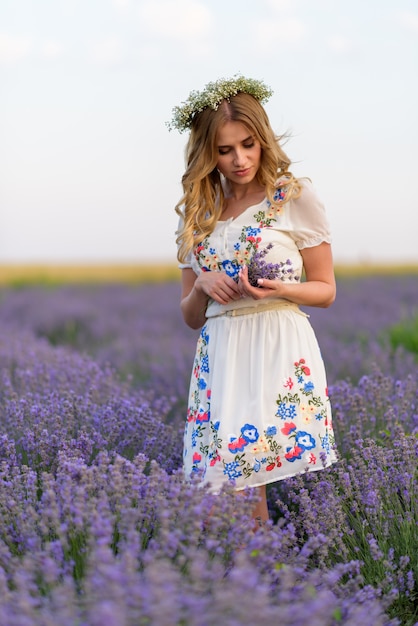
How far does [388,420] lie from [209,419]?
0.96m

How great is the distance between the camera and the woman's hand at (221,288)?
2568 millimetres

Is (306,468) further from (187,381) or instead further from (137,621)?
(187,381)

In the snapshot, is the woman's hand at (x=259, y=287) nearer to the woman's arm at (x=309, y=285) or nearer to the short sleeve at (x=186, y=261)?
the woman's arm at (x=309, y=285)

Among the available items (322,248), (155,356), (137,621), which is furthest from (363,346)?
(137,621)

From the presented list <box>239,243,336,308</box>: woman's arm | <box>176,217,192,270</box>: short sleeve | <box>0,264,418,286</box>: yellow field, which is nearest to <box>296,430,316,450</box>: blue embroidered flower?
<box>239,243,336,308</box>: woman's arm

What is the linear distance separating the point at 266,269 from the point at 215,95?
2.15 feet

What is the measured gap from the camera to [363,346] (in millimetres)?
6887

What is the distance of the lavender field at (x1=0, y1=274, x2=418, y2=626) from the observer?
4.53 ft

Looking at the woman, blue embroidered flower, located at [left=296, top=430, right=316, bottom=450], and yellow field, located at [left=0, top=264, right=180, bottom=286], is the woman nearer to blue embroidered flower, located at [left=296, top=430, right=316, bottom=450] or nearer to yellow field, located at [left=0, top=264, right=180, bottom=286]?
blue embroidered flower, located at [left=296, top=430, right=316, bottom=450]

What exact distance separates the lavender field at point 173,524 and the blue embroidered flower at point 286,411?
216mm

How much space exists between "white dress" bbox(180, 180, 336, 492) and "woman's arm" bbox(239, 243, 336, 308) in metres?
0.04

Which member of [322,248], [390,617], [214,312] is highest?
[322,248]

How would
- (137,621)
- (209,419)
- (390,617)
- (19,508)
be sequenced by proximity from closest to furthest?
(137,621) → (19,508) → (390,617) → (209,419)

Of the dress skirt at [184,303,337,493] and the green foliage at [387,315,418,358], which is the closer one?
the dress skirt at [184,303,337,493]
